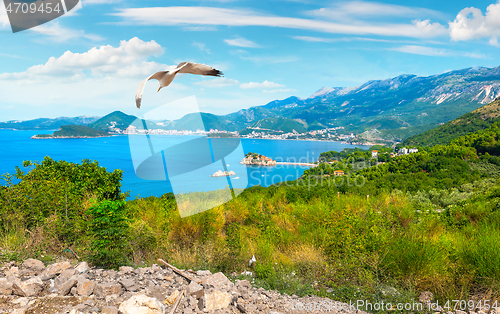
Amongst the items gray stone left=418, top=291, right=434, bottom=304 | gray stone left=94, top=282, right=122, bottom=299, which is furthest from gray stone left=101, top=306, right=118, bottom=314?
gray stone left=418, top=291, right=434, bottom=304

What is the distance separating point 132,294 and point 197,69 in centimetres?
225

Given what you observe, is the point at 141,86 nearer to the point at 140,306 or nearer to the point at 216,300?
the point at 140,306

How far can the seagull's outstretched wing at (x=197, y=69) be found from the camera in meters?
1.71

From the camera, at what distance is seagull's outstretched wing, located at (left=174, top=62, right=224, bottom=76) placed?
1711 mm

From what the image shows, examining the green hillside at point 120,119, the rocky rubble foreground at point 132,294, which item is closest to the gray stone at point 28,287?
the rocky rubble foreground at point 132,294

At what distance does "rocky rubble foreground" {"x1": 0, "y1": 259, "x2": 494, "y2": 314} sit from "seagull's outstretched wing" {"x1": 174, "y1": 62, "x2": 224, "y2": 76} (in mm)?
1920

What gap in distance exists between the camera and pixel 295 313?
2789 millimetres

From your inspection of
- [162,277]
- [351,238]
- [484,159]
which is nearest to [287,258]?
[351,238]

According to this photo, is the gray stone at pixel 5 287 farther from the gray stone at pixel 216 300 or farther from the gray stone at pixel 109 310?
the gray stone at pixel 216 300

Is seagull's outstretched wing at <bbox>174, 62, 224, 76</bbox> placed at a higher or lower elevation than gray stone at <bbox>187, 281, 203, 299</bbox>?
higher

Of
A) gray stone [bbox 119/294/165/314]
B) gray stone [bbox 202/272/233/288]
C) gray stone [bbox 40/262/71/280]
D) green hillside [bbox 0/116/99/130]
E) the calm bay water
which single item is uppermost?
green hillside [bbox 0/116/99/130]

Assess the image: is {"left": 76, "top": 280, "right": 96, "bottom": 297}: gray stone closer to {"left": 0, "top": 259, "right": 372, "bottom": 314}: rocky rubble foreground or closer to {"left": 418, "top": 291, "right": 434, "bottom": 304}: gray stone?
{"left": 0, "top": 259, "right": 372, "bottom": 314}: rocky rubble foreground

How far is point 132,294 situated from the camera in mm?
2557

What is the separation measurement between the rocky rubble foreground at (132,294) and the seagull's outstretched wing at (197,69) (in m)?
1.92
